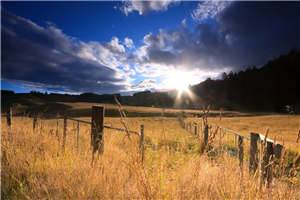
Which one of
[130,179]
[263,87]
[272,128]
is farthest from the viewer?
[263,87]

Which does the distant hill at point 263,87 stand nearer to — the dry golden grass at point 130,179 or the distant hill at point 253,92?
the distant hill at point 253,92

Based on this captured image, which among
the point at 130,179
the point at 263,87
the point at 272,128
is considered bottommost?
the point at 272,128

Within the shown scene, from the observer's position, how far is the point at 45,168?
518cm

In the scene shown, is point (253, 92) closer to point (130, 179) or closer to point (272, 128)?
point (272, 128)

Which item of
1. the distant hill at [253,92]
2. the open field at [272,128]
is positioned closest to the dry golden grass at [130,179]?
the open field at [272,128]

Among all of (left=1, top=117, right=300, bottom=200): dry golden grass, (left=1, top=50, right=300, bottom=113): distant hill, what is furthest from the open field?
(left=1, top=50, right=300, bottom=113): distant hill

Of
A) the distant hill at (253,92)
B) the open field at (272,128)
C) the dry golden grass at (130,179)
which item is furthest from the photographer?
the distant hill at (253,92)

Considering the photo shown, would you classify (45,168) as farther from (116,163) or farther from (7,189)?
(116,163)

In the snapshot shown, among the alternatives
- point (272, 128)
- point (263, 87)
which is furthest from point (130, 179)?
point (263, 87)

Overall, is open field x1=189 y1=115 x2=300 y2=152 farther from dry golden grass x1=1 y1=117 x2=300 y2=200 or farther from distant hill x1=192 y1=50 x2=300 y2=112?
distant hill x1=192 y1=50 x2=300 y2=112

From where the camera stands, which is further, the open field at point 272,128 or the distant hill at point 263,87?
the distant hill at point 263,87

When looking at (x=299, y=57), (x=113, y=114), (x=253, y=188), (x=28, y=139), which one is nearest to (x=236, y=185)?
(x=253, y=188)

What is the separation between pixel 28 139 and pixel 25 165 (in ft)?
7.17

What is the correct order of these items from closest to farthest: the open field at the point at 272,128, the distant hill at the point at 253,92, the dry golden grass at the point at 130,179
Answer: the dry golden grass at the point at 130,179 < the open field at the point at 272,128 < the distant hill at the point at 253,92
